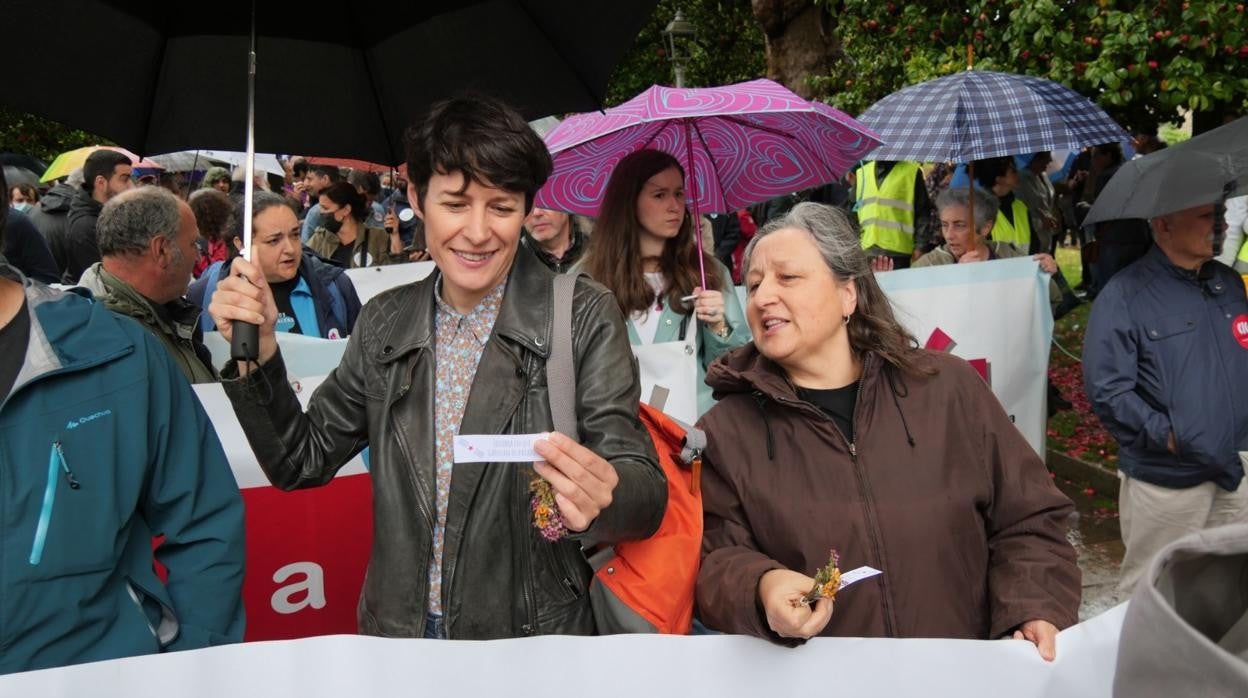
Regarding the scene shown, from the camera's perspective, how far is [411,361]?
7.99 ft

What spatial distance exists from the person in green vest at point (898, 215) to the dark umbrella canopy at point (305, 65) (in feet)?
21.5

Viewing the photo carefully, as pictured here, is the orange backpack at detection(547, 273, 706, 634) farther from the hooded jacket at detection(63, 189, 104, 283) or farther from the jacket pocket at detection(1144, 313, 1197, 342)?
the hooded jacket at detection(63, 189, 104, 283)

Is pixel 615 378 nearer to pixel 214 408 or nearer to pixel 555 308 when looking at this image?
pixel 555 308

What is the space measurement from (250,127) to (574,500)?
126cm

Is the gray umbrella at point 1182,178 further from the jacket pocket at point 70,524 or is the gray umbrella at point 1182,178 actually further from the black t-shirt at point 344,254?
the black t-shirt at point 344,254

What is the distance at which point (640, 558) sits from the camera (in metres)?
2.34

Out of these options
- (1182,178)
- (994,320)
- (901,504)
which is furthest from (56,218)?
(901,504)

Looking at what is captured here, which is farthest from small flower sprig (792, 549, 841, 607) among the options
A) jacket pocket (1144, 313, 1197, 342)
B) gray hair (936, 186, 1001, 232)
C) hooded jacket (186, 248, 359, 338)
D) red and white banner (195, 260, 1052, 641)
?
gray hair (936, 186, 1001, 232)

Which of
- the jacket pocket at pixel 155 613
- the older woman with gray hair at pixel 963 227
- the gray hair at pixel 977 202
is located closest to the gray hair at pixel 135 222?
the jacket pocket at pixel 155 613

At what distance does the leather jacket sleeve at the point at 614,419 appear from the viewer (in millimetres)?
2156

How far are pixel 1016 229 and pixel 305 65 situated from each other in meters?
6.43

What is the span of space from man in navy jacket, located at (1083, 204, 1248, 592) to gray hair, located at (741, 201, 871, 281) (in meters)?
2.11

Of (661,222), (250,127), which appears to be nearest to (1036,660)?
(250,127)

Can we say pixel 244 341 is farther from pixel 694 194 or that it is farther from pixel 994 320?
pixel 994 320
